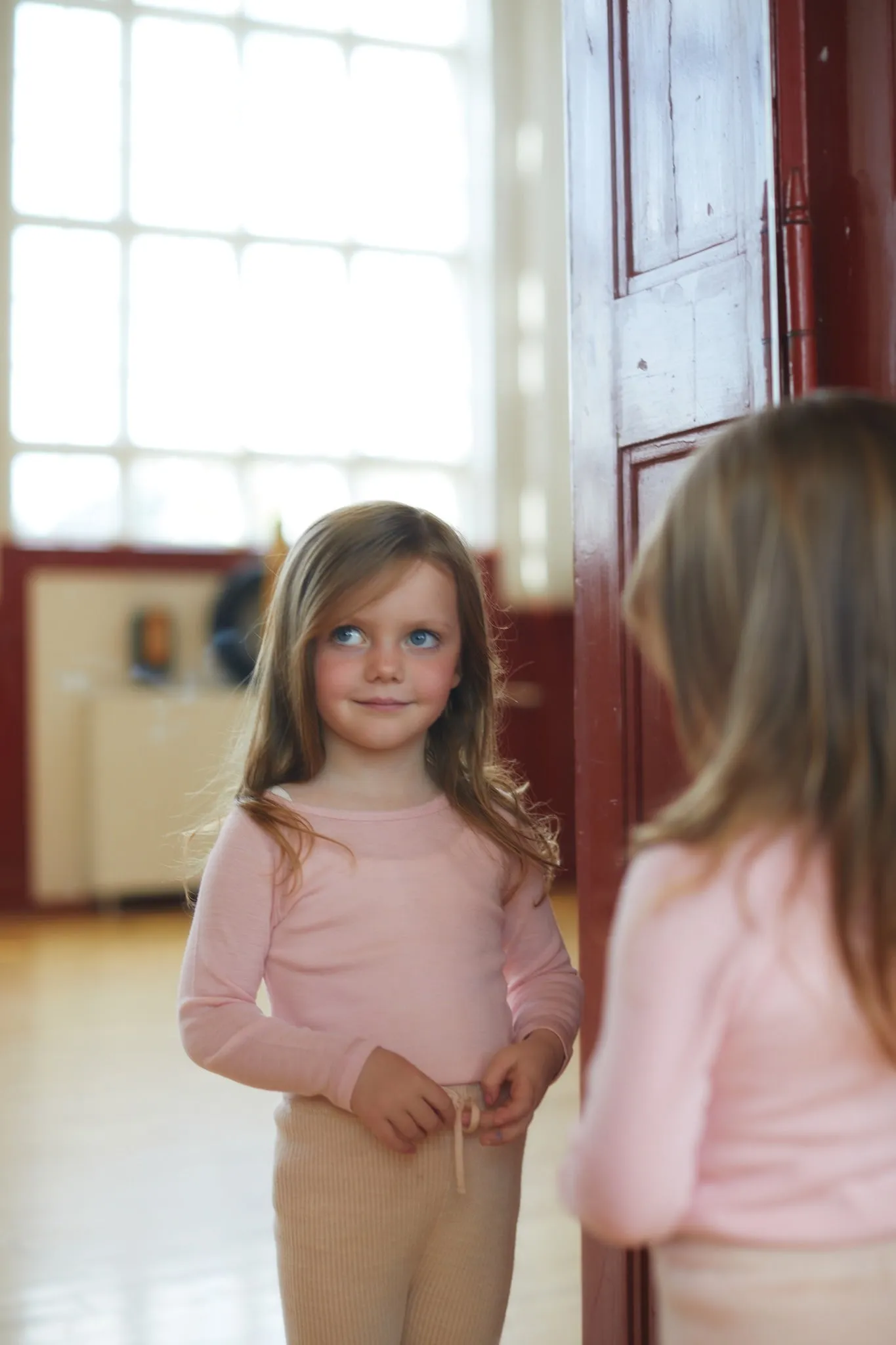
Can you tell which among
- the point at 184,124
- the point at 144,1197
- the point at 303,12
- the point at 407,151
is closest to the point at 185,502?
the point at 184,124

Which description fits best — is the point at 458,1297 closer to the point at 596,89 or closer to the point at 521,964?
the point at 521,964

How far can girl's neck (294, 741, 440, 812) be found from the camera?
1.26m

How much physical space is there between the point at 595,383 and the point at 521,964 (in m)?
0.69

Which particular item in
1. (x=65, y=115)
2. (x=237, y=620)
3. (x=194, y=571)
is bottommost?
(x=237, y=620)

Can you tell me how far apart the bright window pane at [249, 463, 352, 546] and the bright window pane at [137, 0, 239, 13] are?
2.05 m

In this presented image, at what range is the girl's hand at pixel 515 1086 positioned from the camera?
46.6 inches

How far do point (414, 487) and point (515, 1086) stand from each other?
5693 millimetres

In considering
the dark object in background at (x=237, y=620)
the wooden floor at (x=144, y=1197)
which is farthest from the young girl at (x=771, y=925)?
the dark object in background at (x=237, y=620)

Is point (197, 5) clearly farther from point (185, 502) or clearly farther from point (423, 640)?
point (423, 640)

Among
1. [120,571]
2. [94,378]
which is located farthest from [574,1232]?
[94,378]

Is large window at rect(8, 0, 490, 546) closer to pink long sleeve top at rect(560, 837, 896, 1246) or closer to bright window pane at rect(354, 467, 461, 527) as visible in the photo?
bright window pane at rect(354, 467, 461, 527)

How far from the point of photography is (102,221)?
633 centimetres

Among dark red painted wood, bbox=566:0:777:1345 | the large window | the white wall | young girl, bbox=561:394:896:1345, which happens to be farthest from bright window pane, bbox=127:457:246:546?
young girl, bbox=561:394:896:1345

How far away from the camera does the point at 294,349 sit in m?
6.61
